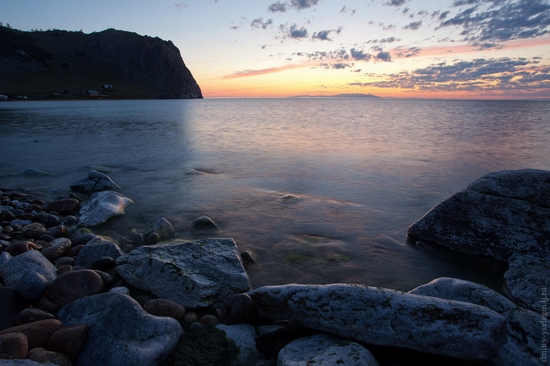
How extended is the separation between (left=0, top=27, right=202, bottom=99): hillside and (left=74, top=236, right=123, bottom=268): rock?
104 m

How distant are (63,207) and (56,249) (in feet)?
9.40

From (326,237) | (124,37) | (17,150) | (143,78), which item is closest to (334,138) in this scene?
(326,237)

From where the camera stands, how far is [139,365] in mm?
2871

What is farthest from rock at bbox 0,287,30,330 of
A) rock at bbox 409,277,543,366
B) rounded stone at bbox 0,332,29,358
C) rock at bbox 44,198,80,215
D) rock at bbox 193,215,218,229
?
rock at bbox 409,277,543,366

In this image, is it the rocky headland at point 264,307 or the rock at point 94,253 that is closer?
the rocky headland at point 264,307

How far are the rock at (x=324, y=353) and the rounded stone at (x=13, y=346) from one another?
7.20 ft

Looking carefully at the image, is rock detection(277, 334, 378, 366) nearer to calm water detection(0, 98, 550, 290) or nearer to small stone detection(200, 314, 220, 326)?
small stone detection(200, 314, 220, 326)

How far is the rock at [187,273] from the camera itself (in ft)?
13.5

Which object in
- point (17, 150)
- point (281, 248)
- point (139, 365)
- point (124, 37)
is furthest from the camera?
point (124, 37)

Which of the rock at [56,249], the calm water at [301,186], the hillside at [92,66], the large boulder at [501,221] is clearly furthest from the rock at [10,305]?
the hillside at [92,66]

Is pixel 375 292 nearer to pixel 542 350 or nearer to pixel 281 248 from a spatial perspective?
pixel 542 350

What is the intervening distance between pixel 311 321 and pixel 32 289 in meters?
3.31

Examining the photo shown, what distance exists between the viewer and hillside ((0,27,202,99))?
104 m

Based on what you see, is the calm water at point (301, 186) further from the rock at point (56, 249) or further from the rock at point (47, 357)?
the rock at point (47, 357)
